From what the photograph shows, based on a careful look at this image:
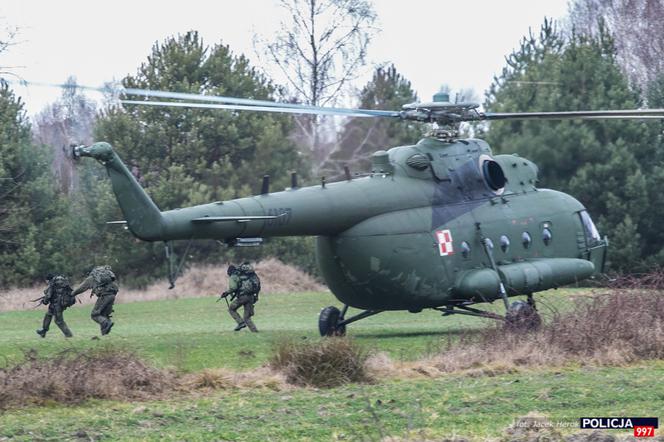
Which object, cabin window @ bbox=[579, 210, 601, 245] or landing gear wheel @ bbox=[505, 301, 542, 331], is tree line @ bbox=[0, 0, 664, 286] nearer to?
cabin window @ bbox=[579, 210, 601, 245]

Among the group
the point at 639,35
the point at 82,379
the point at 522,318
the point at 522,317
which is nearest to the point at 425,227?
the point at 522,317

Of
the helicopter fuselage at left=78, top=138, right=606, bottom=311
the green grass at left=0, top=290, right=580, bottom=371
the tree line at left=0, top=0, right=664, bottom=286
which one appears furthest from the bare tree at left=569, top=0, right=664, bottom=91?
the helicopter fuselage at left=78, top=138, right=606, bottom=311

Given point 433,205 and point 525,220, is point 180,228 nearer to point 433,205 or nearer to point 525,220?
point 433,205

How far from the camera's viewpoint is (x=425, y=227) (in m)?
21.7

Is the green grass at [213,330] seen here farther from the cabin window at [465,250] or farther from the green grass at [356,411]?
the green grass at [356,411]

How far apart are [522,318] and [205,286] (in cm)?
2435

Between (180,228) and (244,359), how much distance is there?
2246mm

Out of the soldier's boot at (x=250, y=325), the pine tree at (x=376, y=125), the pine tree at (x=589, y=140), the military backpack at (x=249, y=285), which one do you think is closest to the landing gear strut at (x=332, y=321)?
the soldier's boot at (x=250, y=325)

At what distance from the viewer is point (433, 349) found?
19.2 metres

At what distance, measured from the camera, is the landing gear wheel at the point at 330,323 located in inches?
880

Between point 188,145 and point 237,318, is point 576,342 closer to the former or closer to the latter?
point 237,318

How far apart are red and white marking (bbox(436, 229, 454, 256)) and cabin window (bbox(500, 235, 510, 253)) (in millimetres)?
1263

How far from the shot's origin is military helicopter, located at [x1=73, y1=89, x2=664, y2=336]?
19891mm

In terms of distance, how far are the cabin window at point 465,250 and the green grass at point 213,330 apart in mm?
1261
